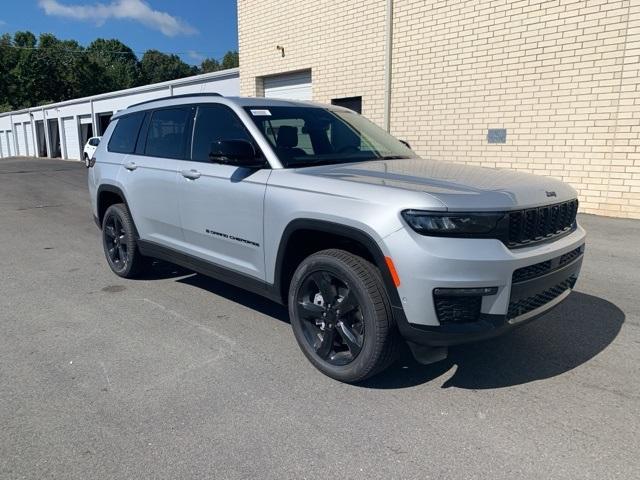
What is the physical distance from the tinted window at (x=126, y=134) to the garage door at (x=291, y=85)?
902 cm

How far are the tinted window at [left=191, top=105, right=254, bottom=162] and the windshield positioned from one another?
166mm

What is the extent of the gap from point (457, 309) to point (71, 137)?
129ft

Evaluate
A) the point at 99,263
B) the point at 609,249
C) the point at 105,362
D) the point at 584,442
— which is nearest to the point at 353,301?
the point at 584,442

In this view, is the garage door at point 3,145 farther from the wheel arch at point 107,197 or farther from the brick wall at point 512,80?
the wheel arch at point 107,197

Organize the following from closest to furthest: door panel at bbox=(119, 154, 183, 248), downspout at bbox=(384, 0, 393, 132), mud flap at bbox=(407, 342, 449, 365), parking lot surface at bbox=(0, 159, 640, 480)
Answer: parking lot surface at bbox=(0, 159, 640, 480), mud flap at bbox=(407, 342, 449, 365), door panel at bbox=(119, 154, 183, 248), downspout at bbox=(384, 0, 393, 132)

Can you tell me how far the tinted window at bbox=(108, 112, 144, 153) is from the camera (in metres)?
5.54

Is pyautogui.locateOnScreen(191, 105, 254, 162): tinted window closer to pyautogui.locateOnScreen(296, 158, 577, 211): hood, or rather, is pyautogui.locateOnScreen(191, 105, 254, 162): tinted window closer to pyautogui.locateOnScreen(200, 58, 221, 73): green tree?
pyautogui.locateOnScreen(296, 158, 577, 211): hood

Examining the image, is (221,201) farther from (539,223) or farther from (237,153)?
(539,223)

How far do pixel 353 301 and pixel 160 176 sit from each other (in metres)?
2.57

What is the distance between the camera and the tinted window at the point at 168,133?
4.77 metres

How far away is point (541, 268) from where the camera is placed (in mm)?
3117

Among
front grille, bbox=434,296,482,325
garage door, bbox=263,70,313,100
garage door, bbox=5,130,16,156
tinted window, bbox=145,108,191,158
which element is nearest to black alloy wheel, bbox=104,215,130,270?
tinted window, bbox=145,108,191,158

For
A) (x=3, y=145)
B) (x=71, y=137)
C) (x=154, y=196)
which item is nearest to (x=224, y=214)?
(x=154, y=196)

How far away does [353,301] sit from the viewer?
127 inches
